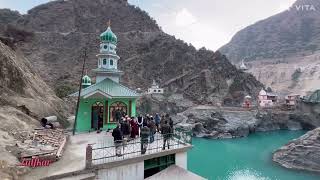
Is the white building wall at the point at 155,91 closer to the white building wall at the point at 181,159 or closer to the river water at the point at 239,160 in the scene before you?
the river water at the point at 239,160

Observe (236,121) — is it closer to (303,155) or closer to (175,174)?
(303,155)

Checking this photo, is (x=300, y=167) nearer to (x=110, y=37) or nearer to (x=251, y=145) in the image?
(x=251, y=145)

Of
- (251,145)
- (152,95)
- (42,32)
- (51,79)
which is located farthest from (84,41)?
(251,145)

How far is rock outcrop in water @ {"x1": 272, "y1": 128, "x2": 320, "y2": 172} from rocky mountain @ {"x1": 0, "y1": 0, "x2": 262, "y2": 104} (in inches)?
1851

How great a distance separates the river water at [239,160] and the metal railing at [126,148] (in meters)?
14.9

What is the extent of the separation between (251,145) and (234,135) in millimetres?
9727

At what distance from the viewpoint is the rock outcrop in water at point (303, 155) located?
37.1 m

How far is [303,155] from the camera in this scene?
38406 millimetres

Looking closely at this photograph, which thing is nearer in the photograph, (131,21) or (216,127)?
(216,127)

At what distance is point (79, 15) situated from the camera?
126750mm

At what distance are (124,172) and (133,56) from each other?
9099cm

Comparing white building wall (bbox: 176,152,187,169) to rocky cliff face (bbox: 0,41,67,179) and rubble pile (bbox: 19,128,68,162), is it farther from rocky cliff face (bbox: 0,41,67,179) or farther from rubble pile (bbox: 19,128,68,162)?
rocky cliff face (bbox: 0,41,67,179)

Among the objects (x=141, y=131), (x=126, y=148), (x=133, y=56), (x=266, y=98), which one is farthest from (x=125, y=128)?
(x=133, y=56)

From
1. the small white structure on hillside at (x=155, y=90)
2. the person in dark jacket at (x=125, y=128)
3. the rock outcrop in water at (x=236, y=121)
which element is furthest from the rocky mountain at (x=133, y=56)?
the person in dark jacket at (x=125, y=128)
